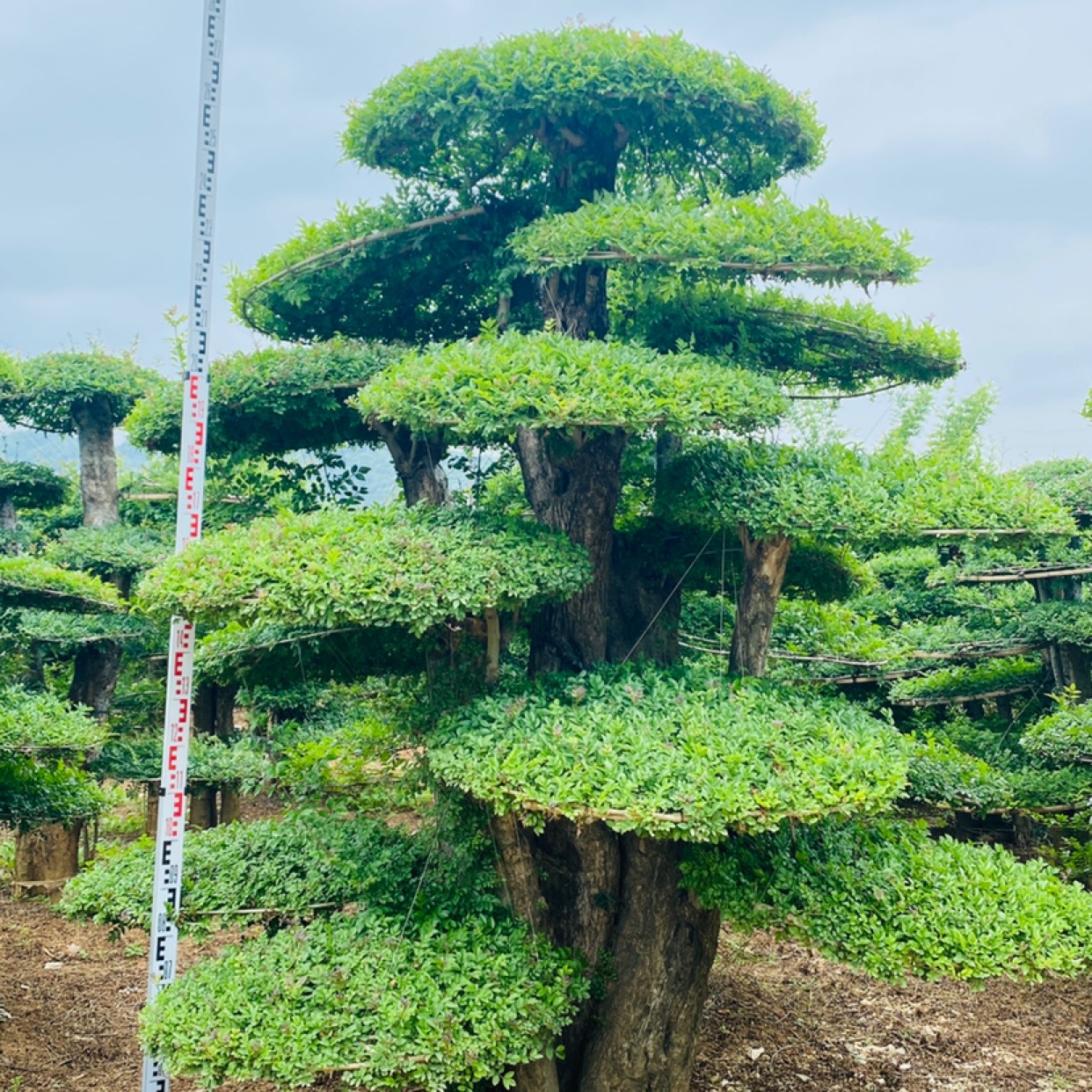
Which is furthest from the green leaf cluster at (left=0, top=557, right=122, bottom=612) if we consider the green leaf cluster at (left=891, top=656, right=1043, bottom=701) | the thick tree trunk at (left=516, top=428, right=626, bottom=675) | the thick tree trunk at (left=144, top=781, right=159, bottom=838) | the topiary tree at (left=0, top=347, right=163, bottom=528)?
the green leaf cluster at (left=891, top=656, right=1043, bottom=701)

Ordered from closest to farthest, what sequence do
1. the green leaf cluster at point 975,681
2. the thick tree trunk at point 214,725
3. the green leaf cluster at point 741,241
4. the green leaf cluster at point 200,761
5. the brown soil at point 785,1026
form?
1. the green leaf cluster at point 741,241
2. the brown soil at point 785,1026
3. the green leaf cluster at point 200,761
4. the green leaf cluster at point 975,681
5. the thick tree trunk at point 214,725

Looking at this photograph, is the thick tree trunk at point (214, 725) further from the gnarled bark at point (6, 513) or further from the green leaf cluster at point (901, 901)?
the green leaf cluster at point (901, 901)

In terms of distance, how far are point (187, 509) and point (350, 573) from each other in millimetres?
1572

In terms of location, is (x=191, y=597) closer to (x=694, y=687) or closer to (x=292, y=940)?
(x=292, y=940)

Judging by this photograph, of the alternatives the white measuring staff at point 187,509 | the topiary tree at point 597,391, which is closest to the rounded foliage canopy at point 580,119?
the topiary tree at point 597,391

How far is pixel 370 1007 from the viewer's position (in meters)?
4.37

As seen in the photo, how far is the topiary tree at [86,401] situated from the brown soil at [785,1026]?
460 centimetres

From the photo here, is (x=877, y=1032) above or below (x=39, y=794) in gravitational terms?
below

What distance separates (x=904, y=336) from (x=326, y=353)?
127 inches

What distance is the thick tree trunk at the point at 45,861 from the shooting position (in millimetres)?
10117

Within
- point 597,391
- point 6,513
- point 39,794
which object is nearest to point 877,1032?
point 597,391

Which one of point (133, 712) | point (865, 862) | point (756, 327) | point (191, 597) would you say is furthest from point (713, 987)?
point (133, 712)

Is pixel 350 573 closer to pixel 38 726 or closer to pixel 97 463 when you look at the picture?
pixel 38 726

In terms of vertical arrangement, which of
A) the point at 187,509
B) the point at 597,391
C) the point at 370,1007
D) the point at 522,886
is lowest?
the point at 370,1007
